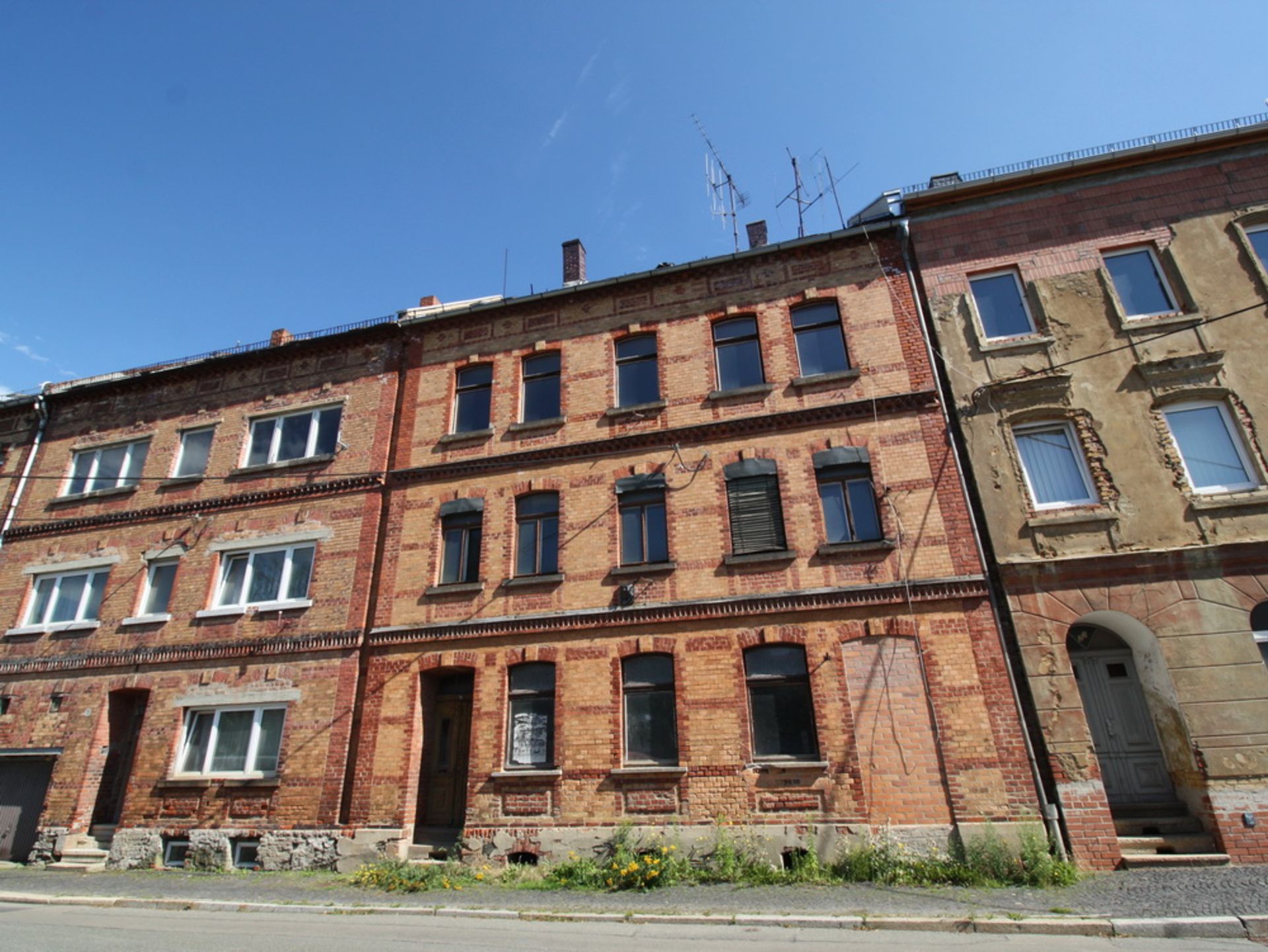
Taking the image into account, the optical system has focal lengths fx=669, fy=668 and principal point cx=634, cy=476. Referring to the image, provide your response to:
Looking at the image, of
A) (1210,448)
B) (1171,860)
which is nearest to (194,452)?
(1171,860)

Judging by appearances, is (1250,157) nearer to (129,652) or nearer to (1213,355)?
(1213,355)

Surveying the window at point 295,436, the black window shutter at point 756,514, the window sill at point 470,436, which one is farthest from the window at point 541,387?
the window at point 295,436

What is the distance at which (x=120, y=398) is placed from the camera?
18.1 meters

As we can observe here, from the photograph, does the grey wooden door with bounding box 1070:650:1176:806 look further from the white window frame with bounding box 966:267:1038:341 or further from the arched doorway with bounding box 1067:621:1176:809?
the white window frame with bounding box 966:267:1038:341

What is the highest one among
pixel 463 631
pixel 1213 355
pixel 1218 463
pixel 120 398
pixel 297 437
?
pixel 120 398

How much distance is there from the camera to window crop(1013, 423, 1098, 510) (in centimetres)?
1134

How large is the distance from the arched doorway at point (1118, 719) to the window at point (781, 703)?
453 cm

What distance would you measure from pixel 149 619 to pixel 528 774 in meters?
9.63

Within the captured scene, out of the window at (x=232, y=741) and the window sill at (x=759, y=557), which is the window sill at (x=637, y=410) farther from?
the window at (x=232, y=741)

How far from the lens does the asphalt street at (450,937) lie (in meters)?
6.99

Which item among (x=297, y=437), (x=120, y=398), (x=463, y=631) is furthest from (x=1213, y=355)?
(x=120, y=398)

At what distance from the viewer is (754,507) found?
41.0 feet

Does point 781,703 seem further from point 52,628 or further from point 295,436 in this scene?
point 52,628

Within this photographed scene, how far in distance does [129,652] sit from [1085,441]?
1947 cm
